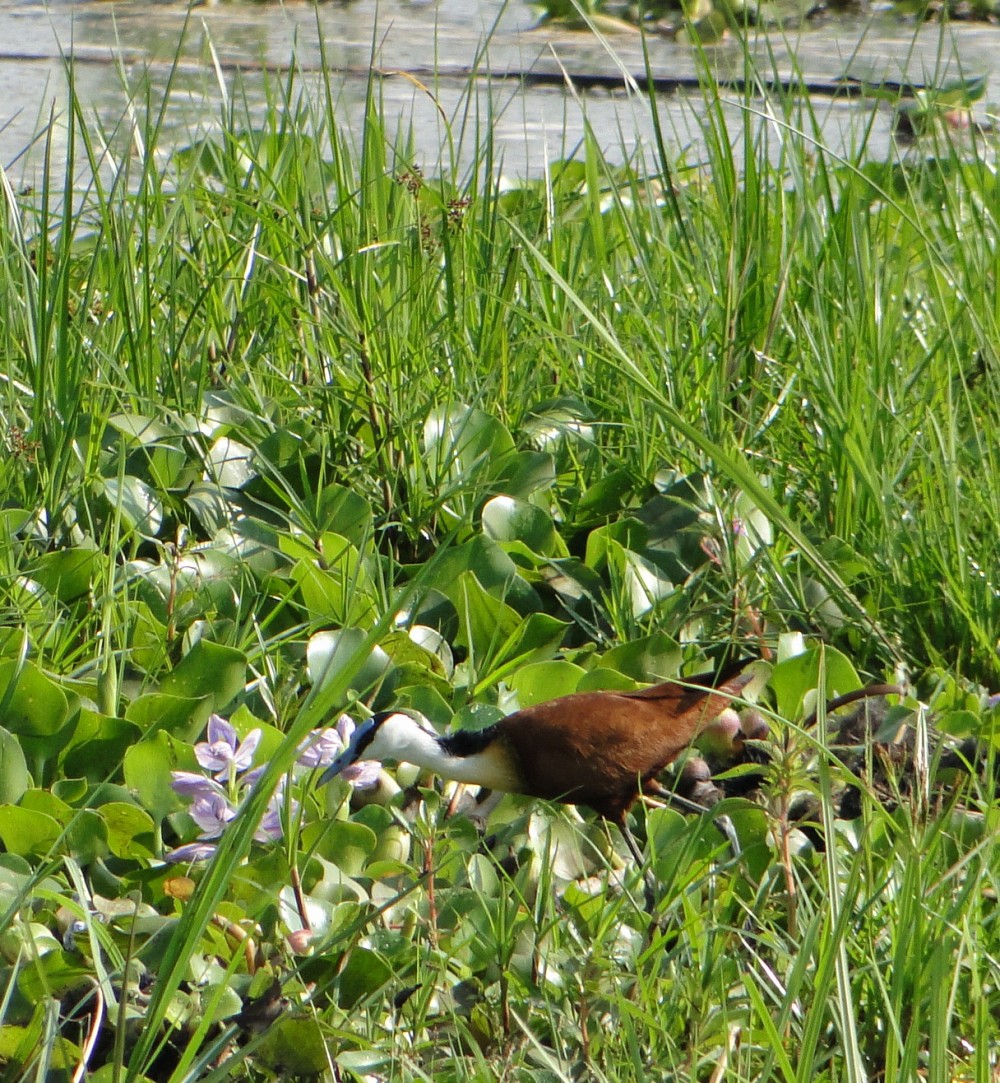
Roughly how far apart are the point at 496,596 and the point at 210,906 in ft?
4.07

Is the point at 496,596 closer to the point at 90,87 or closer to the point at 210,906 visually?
the point at 210,906

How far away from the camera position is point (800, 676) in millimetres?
2076

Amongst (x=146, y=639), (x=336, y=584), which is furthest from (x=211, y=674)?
(x=336, y=584)

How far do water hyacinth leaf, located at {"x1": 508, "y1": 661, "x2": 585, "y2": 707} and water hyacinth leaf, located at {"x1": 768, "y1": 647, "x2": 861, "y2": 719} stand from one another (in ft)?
0.94

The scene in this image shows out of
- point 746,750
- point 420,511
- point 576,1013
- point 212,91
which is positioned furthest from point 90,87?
point 576,1013

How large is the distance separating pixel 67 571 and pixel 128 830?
1.74 feet

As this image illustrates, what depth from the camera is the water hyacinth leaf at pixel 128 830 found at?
179cm

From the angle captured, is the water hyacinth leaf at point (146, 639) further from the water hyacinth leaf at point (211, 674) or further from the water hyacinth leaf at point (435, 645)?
the water hyacinth leaf at point (435, 645)

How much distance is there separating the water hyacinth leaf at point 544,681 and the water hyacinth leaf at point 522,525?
37 centimetres

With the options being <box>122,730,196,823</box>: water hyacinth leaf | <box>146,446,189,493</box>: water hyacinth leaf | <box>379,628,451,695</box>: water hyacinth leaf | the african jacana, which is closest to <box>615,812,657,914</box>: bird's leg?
the african jacana

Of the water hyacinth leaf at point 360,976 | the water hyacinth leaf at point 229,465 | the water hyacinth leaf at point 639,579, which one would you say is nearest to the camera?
the water hyacinth leaf at point 360,976

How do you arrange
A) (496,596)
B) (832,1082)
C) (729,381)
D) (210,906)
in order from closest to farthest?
(210,906), (832,1082), (496,596), (729,381)

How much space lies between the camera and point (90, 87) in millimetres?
4578

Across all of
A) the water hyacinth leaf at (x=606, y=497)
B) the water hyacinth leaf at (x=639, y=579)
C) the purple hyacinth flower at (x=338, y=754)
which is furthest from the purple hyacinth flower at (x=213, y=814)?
the water hyacinth leaf at (x=606, y=497)
